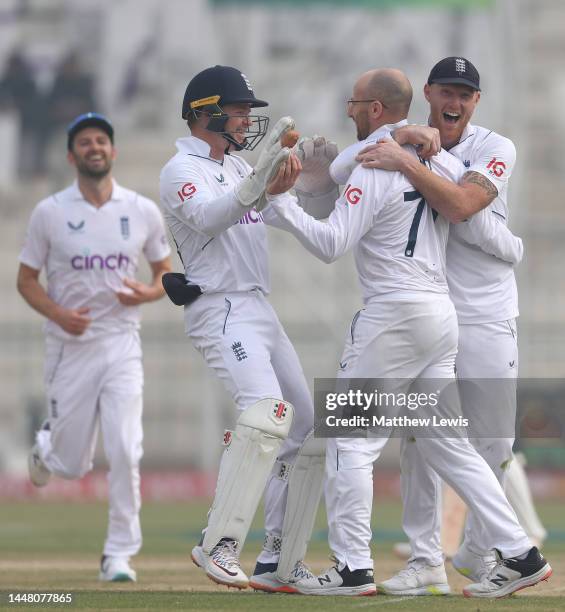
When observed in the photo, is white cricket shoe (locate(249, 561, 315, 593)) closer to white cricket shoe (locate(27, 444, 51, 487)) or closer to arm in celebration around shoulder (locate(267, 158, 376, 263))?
arm in celebration around shoulder (locate(267, 158, 376, 263))

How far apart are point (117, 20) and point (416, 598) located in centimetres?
1722

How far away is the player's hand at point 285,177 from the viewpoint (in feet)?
21.6

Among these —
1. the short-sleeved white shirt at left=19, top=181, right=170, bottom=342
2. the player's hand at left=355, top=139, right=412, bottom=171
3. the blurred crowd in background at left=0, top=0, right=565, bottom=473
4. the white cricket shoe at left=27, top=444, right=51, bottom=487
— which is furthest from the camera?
the blurred crowd in background at left=0, top=0, right=565, bottom=473

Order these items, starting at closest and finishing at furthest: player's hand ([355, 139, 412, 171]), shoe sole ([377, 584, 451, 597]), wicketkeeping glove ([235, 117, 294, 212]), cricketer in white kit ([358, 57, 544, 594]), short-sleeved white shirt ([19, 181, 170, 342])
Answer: wicketkeeping glove ([235, 117, 294, 212]) < player's hand ([355, 139, 412, 171]) < shoe sole ([377, 584, 451, 597]) < cricketer in white kit ([358, 57, 544, 594]) < short-sleeved white shirt ([19, 181, 170, 342])

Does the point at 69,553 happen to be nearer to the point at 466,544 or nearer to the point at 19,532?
the point at 19,532

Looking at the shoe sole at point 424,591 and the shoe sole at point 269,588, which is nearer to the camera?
the shoe sole at point 424,591

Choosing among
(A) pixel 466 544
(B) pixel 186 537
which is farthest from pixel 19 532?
(A) pixel 466 544

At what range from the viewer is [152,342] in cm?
2606

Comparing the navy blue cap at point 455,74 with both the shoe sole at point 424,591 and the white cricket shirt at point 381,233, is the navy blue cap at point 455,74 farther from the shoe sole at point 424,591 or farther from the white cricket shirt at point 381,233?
the shoe sole at point 424,591

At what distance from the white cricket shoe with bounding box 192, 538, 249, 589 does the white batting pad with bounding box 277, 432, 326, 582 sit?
395 millimetres

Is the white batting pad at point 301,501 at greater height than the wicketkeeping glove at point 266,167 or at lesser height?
lesser

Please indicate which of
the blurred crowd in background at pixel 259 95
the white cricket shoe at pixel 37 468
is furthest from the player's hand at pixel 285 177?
the blurred crowd in background at pixel 259 95

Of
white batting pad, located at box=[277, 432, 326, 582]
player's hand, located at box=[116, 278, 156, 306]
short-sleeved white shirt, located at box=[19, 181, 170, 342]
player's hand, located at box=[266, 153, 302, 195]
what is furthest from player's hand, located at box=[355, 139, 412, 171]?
short-sleeved white shirt, located at box=[19, 181, 170, 342]

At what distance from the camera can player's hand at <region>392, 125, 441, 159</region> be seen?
677cm
